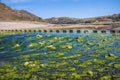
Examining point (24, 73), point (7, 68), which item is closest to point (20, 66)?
point (7, 68)

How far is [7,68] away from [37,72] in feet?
12.8

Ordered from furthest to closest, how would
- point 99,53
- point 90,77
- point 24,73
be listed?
point 99,53 < point 24,73 < point 90,77

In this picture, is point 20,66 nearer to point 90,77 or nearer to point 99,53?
point 90,77

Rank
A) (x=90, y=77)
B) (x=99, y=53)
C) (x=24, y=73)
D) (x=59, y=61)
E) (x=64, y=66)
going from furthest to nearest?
(x=99, y=53)
(x=59, y=61)
(x=64, y=66)
(x=24, y=73)
(x=90, y=77)

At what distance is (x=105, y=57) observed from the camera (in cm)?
2473

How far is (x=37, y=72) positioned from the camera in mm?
19891

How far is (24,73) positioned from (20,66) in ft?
9.39

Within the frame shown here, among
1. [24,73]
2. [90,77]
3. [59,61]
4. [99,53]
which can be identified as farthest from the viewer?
[99,53]

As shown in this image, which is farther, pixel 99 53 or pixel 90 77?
pixel 99 53

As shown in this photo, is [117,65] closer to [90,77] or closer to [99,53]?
[90,77]

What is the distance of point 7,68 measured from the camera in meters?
21.9

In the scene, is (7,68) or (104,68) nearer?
(104,68)

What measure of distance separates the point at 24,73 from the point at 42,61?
15.7 ft

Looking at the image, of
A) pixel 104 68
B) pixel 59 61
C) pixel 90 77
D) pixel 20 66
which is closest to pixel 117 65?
pixel 104 68
